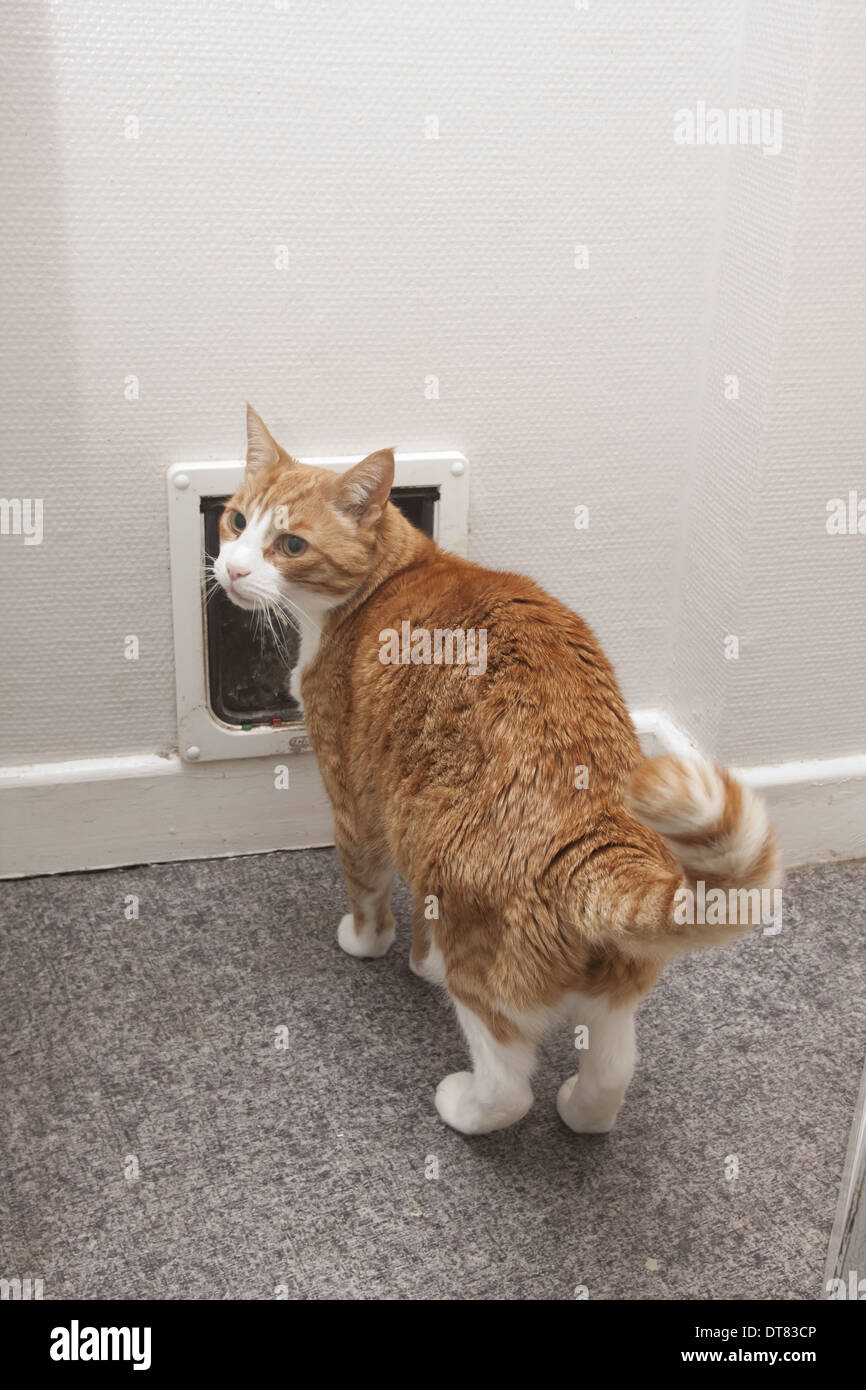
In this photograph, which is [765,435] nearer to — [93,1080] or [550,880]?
[550,880]

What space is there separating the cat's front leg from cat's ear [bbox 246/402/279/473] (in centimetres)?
44

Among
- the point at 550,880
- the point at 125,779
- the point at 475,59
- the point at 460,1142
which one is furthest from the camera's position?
the point at 125,779

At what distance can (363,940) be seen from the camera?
160cm

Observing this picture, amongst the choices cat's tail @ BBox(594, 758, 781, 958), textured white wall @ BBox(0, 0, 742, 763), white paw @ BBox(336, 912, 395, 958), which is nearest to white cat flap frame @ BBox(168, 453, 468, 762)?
textured white wall @ BBox(0, 0, 742, 763)

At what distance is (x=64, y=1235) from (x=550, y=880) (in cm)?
61

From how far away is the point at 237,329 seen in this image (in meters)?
1.53

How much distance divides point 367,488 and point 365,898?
511 millimetres

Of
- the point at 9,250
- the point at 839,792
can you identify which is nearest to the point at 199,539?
the point at 9,250

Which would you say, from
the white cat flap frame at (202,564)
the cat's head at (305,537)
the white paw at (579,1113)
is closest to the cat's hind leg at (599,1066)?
the white paw at (579,1113)

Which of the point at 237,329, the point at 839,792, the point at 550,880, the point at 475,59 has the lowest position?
the point at 839,792

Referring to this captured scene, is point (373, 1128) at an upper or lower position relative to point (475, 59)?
lower

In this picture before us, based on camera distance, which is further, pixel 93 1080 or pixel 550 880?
pixel 93 1080

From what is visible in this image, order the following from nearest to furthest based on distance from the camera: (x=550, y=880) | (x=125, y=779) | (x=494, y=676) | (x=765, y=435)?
1. (x=550, y=880)
2. (x=494, y=676)
3. (x=765, y=435)
4. (x=125, y=779)

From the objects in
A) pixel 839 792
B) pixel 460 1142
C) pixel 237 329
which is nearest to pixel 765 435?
pixel 839 792
